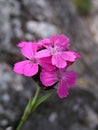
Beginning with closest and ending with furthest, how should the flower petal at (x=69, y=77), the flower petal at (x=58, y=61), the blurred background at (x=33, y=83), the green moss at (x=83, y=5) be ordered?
the flower petal at (x=58, y=61) < the flower petal at (x=69, y=77) < the blurred background at (x=33, y=83) < the green moss at (x=83, y=5)

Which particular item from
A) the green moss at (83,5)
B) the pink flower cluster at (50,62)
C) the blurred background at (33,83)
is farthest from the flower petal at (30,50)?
the green moss at (83,5)

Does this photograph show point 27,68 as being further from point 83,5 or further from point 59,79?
point 83,5

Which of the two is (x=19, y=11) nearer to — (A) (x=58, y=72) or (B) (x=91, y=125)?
(B) (x=91, y=125)

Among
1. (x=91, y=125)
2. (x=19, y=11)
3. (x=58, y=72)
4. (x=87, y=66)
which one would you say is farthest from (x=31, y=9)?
(x=58, y=72)

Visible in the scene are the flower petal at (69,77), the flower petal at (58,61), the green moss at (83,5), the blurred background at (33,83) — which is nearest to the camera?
the flower petal at (58,61)

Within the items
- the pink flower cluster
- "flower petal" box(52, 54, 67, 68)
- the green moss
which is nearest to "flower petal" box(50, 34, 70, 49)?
the pink flower cluster

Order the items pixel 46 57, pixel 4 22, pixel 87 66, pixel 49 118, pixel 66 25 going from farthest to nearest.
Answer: pixel 66 25 → pixel 87 66 → pixel 4 22 → pixel 49 118 → pixel 46 57

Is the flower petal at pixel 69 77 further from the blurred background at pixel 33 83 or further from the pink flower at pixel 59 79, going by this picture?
the blurred background at pixel 33 83

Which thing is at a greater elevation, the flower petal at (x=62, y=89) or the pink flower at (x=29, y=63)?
the pink flower at (x=29, y=63)
